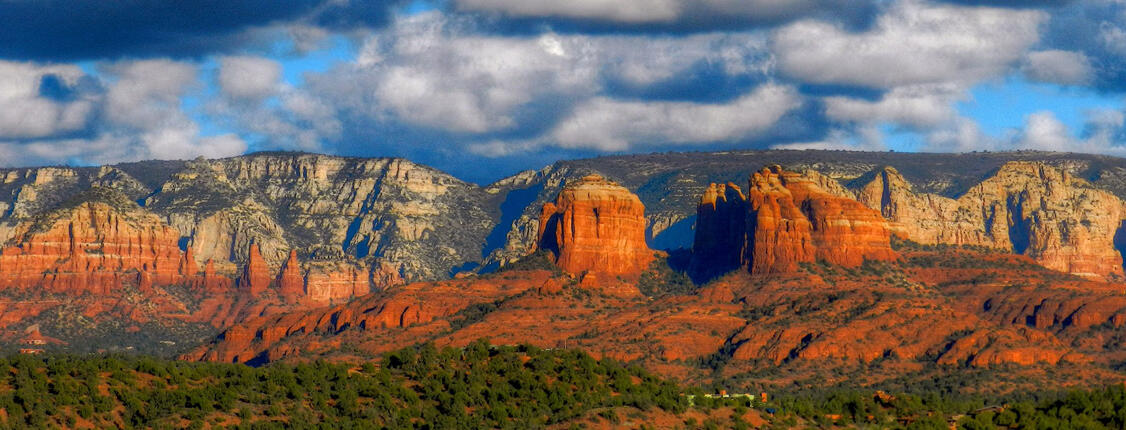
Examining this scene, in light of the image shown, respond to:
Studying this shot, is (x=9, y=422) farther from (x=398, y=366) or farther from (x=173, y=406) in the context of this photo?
(x=398, y=366)

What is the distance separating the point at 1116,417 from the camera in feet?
359

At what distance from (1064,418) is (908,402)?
47.9 feet

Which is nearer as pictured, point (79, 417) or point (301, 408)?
point (79, 417)

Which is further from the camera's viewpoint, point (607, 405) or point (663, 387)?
point (663, 387)

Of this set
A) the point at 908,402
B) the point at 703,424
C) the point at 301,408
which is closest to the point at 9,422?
the point at 301,408

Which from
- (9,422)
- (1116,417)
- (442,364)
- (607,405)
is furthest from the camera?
(442,364)

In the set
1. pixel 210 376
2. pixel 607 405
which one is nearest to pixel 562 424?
pixel 607 405

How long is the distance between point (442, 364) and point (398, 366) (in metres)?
3.73

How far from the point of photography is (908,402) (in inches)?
4884

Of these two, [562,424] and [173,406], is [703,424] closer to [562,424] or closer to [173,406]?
[562,424]

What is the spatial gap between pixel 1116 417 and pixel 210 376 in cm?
4986

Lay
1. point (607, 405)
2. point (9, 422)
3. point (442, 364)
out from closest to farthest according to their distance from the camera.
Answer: point (9, 422) < point (607, 405) < point (442, 364)

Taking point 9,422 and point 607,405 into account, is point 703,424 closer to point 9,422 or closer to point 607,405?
point 607,405

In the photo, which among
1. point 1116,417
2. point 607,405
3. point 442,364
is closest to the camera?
point 1116,417
